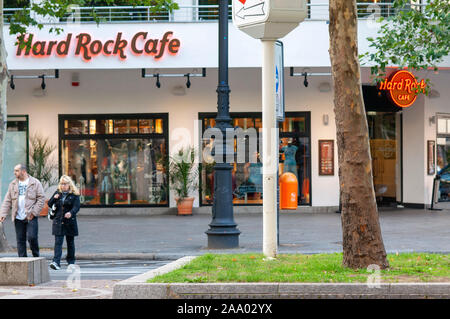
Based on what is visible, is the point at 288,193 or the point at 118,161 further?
the point at 118,161

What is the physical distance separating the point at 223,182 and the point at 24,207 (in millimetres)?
4098

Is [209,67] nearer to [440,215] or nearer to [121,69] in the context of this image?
[121,69]

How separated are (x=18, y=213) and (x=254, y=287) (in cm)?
631

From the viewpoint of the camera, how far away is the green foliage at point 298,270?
769 cm

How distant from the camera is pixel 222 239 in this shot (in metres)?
14.4

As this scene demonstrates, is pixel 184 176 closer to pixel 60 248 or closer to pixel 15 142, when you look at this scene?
pixel 15 142

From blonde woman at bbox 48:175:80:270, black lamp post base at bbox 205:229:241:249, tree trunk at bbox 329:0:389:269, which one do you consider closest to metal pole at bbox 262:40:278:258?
tree trunk at bbox 329:0:389:269

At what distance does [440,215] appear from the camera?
70.0 feet

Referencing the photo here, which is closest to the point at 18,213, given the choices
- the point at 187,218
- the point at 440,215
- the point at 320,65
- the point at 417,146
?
the point at 187,218

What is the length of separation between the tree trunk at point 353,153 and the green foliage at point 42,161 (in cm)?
1541

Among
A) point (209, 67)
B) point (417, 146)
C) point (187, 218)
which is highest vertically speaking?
point (209, 67)

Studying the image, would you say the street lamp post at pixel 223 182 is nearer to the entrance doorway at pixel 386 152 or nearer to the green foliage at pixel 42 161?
the green foliage at pixel 42 161

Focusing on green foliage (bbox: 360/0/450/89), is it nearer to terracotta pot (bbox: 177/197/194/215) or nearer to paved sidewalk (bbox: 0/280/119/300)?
terracotta pot (bbox: 177/197/194/215)

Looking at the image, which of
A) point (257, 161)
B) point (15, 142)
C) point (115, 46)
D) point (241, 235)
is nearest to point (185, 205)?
point (257, 161)
